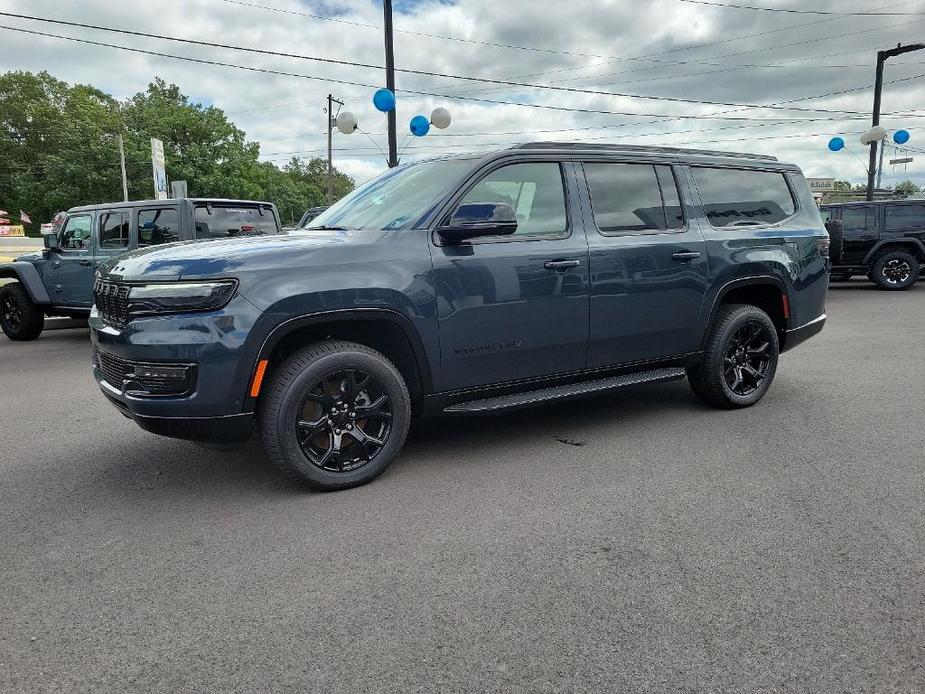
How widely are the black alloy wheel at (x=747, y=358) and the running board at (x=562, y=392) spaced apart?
0.58m

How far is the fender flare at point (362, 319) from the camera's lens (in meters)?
3.47

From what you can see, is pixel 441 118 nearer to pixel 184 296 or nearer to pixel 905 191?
pixel 184 296

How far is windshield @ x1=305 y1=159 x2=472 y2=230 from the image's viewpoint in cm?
411

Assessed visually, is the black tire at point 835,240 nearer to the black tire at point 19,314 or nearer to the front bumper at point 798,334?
the front bumper at point 798,334

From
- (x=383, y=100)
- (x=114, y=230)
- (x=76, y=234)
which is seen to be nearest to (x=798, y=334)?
(x=114, y=230)

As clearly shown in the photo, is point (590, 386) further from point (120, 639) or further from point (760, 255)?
point (120, 639)

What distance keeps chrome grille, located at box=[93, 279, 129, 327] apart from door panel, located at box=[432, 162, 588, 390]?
5.24 feet

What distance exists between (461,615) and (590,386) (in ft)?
7.48

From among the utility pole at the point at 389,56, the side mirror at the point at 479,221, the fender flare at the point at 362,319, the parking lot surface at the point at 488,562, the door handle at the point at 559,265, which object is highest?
the utility pole at the point at 389,56

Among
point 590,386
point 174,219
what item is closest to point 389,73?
point 174,219

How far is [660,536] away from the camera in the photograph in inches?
125

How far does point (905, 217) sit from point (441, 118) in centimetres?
982

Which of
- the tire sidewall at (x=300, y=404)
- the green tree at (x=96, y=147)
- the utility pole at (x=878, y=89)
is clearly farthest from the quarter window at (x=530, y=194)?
the green tree at (x=96, y=147)

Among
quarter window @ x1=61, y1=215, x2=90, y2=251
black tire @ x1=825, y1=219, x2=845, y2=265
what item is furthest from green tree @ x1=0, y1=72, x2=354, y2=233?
black tire @ x1=825, y1=219, x2=845, y2=265
